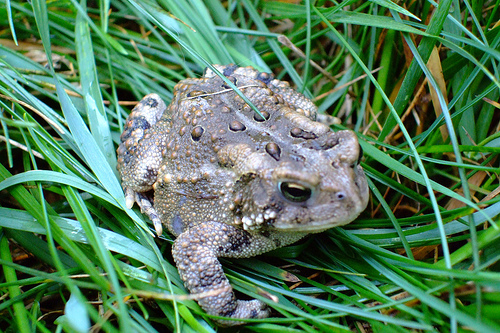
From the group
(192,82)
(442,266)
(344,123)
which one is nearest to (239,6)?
(192,82)

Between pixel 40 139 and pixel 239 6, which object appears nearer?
pixel 40 139

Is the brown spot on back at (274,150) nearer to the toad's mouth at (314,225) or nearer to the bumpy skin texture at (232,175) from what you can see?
the bumpy skin texture at (232,175)

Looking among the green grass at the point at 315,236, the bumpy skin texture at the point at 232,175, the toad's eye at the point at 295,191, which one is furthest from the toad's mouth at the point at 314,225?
the green grass at the point at 315,236

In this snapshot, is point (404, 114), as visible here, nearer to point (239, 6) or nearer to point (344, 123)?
point (344, 123)

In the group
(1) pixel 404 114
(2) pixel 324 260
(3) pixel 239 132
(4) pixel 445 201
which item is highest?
(3) pixel 239 132

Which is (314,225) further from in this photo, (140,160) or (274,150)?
(140,160)

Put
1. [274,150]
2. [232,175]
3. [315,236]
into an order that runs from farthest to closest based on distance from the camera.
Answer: [315,236] < [232,175] < [274,150]

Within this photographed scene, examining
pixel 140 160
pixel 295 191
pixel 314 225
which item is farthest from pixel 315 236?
pixel 140 160
